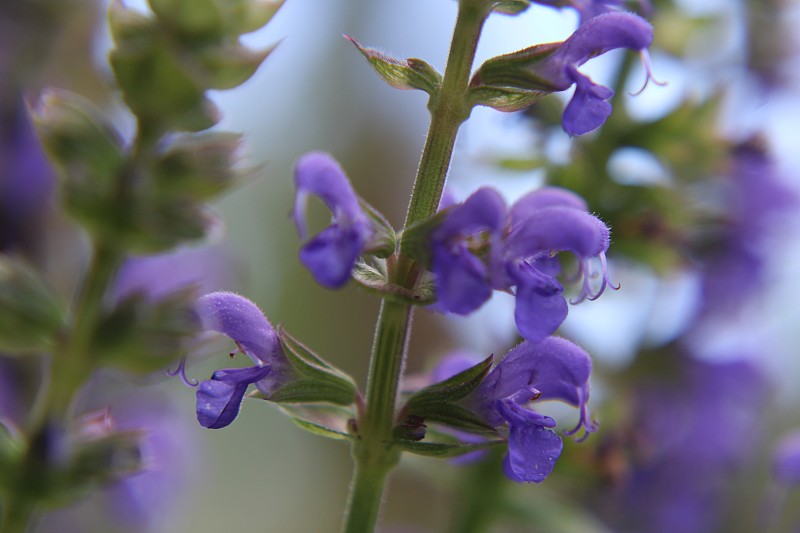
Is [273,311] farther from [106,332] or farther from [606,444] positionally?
[106,332]

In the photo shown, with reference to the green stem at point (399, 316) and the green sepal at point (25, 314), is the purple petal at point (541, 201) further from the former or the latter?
the green sepal at point (25, 314)

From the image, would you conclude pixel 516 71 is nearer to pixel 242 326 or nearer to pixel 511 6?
pixel 511 6

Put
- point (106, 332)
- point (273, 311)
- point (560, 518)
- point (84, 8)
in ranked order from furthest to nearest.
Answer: point (273, 311), point (84, 8), point (560, 518), point (106, 332)

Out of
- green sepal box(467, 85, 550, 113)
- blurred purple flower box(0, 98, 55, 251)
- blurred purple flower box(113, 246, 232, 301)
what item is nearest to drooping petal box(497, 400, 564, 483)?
green sepal box(467, 85, 550, 113)

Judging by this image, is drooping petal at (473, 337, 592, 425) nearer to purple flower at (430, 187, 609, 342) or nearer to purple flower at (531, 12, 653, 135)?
purple flower at (430, 187, 609, 342)

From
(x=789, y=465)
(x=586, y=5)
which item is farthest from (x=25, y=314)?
(x=789, y=465)

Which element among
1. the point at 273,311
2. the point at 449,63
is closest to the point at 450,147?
the point at 449,63

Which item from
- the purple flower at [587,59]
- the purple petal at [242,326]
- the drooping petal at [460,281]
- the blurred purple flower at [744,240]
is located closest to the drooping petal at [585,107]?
the purple flower at [587,59]
